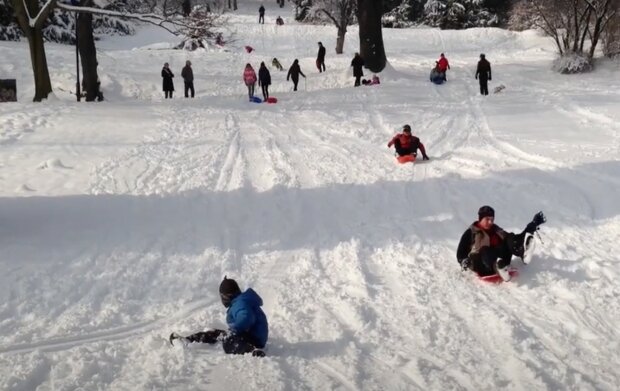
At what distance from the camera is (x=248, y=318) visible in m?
5.83

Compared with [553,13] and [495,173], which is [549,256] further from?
[553,13]

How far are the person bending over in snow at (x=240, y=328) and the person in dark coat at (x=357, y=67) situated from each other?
1775 centimetres

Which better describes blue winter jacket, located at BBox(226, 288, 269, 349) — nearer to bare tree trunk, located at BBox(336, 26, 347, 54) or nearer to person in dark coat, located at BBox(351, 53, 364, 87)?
person in dark coat, located at BBox(351, 53, 364, 87)

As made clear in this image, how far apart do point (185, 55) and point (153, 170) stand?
2182 centimetres

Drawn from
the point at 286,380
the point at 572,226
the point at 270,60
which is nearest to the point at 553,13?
the point at 270,60

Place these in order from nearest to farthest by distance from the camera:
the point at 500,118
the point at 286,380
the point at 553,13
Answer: the point at 286,380
the point at 500,118
the point at 553,13

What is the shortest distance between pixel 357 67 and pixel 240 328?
18125mm

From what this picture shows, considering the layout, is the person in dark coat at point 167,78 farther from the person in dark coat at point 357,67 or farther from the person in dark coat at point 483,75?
the person in dark coat at point 483,75

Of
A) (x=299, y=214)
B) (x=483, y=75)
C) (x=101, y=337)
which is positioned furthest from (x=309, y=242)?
(x=483, y=75)

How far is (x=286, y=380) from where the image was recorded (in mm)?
5410

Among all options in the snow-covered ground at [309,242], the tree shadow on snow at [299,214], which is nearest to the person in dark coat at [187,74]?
the snow-covered ground at [309,242]

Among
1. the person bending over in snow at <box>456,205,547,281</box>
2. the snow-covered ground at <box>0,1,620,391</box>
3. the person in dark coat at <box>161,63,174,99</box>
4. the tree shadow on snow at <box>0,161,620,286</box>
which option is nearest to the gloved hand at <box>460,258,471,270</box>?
the person bending over in snow at <box>456,205,547,281</box>

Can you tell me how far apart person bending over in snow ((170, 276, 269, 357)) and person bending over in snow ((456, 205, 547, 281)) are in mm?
2835

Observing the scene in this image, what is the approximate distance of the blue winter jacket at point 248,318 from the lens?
5832 mm
